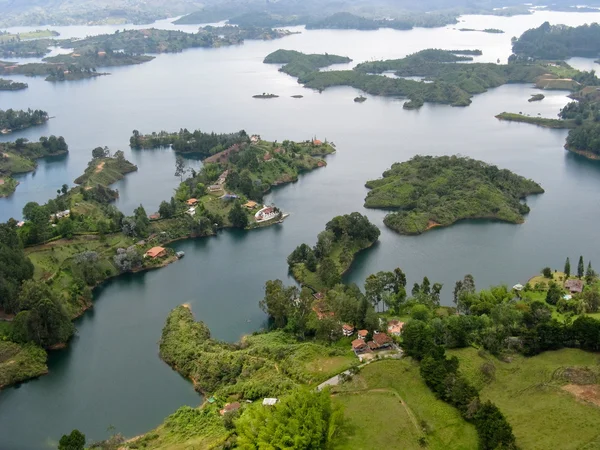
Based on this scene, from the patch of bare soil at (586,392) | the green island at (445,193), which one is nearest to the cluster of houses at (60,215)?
the green island at (445,193)

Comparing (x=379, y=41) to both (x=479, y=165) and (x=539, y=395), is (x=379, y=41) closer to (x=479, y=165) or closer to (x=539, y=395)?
(x=479, y=165)

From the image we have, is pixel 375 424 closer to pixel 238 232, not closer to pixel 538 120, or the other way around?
pixel 238 232

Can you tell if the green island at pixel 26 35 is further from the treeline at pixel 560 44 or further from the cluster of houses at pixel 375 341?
the cluster of houses at pixel 375 341

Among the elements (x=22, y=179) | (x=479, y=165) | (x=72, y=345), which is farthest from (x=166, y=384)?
(x=22, y=179)

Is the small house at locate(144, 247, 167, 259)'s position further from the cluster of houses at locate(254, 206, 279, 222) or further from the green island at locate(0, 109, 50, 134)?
the green island at locate(0, 109, 50, 134)

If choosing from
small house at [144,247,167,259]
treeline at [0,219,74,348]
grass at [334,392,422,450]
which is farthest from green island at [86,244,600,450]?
small house at [144,247,167,259]
